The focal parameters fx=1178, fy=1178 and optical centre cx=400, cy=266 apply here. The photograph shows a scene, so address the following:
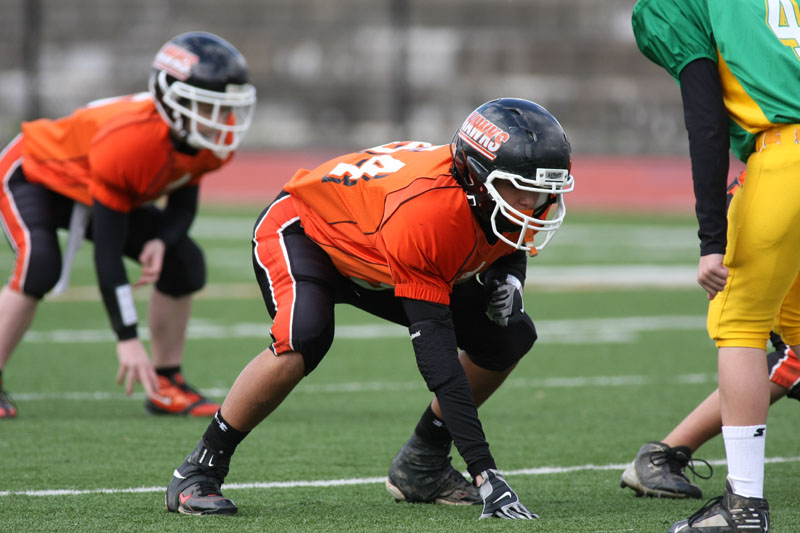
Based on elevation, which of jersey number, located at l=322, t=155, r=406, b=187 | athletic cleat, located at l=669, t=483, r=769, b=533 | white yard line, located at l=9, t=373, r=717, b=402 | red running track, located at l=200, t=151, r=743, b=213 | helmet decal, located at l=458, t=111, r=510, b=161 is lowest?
red running track, located at l=200, t=151, r=743, b=213

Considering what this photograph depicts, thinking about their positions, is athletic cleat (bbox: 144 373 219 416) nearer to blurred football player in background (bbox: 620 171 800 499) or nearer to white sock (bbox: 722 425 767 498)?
blurred football player in background (bbox: 620 171 800 499)

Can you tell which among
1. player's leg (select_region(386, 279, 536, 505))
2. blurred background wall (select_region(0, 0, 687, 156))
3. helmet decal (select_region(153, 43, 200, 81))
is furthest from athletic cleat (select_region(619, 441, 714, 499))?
blurred background wall (select_region(0, 0, 687, 156))

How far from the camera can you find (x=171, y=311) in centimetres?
582

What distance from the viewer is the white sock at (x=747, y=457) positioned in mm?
3322

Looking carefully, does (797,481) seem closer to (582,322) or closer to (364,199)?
(364,199)

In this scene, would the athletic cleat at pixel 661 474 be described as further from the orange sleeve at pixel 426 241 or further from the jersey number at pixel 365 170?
the jersey number at pixel 365 170

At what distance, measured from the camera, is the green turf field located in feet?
12.3

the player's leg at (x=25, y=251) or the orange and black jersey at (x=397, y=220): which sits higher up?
the orange and black jersey at (x=397, y=220)

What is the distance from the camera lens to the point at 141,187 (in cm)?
536

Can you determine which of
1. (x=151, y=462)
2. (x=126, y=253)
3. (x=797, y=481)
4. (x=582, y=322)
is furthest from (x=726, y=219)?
(x=582, y=322)

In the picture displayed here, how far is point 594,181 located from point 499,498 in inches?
754

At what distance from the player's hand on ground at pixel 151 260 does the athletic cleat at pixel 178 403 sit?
0.55 metres

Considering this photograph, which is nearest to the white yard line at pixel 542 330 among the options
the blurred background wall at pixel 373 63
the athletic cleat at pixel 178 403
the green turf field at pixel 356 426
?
the green turf field at pixel 356 426

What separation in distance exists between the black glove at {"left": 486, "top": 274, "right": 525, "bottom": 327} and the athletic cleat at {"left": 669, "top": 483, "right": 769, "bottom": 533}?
859 mm
